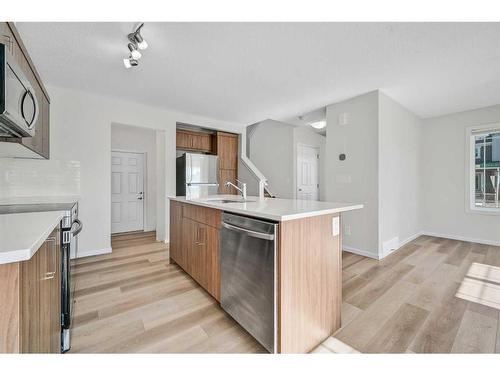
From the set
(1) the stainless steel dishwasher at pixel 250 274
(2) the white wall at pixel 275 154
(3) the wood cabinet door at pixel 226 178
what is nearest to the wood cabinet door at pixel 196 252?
(1) the stainless steel dishwasher at pixel 250 274

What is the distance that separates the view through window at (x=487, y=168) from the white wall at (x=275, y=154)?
135 inches

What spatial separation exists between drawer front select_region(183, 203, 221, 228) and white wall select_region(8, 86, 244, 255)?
183 centimetres

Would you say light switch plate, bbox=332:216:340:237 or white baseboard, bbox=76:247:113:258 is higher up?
light switch plate, bbox=332:216:340:237

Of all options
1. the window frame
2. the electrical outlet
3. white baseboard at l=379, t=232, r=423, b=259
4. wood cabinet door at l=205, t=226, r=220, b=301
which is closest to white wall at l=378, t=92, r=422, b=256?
white baseboard at l=379, t=232, r=423, b=259

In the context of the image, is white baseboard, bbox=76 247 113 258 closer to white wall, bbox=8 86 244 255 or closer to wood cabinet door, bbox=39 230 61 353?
white wall, bbox=8 86 244 255

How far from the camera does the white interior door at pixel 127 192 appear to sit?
4695 millimetres

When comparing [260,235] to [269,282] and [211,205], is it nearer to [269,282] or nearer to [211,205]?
[269,282]

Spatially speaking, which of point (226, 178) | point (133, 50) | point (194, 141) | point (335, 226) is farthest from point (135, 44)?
point (226, 178)

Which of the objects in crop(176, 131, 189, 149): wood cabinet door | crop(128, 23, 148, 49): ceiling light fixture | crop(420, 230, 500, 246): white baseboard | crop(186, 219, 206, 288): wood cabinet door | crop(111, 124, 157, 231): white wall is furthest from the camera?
crop(111, 124, 157, 231): white wall

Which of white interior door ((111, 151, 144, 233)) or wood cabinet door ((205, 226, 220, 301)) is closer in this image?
wood cabinet door ((205, 226, 220, 301))

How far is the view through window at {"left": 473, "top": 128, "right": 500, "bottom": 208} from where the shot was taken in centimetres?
372

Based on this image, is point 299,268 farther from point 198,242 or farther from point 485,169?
point 485,169

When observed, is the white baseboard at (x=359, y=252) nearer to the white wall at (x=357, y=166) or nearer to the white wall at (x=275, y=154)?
the white wall at (x=357, y=166)
